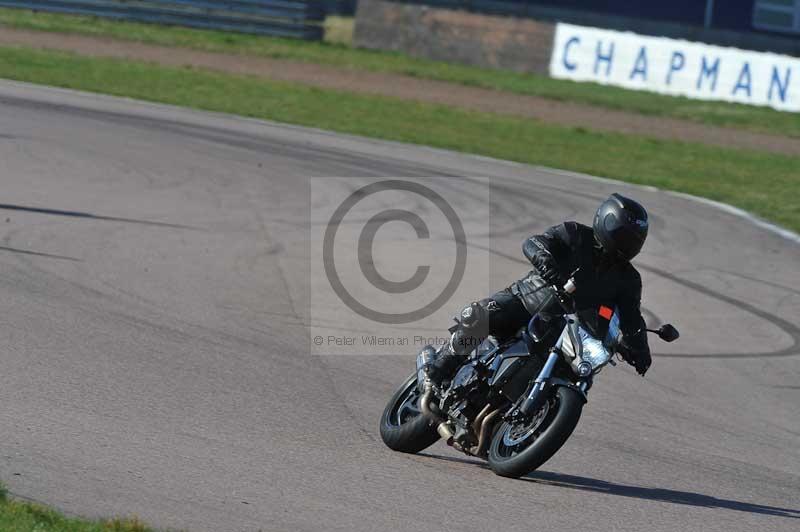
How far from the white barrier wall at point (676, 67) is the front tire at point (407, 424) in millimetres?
21135

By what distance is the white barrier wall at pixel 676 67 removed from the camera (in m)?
26.2

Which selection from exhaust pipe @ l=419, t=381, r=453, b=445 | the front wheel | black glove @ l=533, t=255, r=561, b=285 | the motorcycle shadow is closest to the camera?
the front wheel

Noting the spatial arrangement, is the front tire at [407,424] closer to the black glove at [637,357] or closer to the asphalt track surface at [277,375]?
the asphalt track surface at [277,375]

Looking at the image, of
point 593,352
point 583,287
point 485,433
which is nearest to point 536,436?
point 485,433

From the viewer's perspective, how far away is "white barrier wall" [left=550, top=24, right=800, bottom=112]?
2620 centimetres

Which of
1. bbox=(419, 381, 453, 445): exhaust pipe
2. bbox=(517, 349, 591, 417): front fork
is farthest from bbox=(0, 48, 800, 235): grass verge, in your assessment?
bbox=(517, 349, 591, 417): front fork

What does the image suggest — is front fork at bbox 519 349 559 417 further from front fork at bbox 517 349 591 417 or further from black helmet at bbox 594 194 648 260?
black helmet at bbox 594 194 648 260

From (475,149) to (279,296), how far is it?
418 inches

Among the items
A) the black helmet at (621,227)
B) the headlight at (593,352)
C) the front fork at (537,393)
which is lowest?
the front fork at (537,393)

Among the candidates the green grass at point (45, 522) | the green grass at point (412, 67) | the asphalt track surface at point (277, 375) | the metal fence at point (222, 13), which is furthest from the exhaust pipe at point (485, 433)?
the metal fence at point (222, 13)

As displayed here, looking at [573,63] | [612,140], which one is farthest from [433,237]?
[573,63]

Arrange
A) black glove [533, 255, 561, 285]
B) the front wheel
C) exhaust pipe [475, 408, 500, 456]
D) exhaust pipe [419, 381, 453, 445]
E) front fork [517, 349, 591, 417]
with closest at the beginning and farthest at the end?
the front wheel < front fork [517, 349, 591, 417] < black glove [533, 255, 561, 285] < exhaust pipe [475, 408, 500, 456] < exhaust pipe [419, 381, 453, 445]

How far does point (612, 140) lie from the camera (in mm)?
23203

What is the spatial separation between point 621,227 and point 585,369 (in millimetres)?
756
